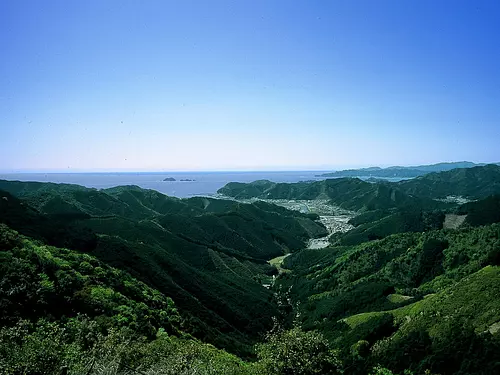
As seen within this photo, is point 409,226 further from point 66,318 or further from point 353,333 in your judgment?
point 66,318

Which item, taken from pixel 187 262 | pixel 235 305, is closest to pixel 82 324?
pixel 235 305

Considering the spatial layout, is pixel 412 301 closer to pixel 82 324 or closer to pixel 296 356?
pixel 296 356

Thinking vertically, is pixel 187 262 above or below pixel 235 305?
above

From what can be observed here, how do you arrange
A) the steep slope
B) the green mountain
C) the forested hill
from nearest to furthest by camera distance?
the steep slope, the green mountain, the forested hill

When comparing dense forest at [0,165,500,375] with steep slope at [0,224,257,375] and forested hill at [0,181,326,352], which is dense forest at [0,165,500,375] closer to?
steep slope at [0,224,257,375]

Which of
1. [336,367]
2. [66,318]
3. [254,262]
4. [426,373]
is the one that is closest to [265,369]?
[336,367]

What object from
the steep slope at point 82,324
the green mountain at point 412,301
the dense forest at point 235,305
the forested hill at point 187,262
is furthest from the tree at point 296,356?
the forested hill at point 187,262

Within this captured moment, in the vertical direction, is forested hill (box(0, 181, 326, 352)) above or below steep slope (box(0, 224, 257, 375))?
below

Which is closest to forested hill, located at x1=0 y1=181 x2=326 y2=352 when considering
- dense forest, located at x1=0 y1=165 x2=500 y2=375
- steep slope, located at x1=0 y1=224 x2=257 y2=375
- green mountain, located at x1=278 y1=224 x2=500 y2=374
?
dense forest, located at x1=0 y1=165 x2=500 y2=375

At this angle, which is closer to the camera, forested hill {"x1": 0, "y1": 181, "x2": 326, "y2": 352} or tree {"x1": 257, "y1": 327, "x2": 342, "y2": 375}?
tree {"x1": 257, "y1": 327, "x2": 342, "y2": 375}
